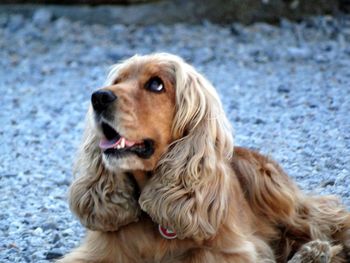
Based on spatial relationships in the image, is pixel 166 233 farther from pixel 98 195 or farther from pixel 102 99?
pixel 102 99

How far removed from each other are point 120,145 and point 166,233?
1.49 feet

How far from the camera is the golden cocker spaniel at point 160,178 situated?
4.05 m

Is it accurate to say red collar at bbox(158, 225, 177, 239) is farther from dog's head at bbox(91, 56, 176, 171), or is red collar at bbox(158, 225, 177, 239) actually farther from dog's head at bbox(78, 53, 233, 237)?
dog's head at bbox(91, 56, 176, 171)

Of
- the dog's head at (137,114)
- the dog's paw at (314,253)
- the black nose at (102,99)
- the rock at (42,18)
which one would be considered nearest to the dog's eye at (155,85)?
the dog's head at (137,114)

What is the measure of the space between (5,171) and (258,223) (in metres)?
2.40

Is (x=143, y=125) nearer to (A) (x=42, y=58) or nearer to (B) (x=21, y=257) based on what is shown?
(B) (x=21, y=257)

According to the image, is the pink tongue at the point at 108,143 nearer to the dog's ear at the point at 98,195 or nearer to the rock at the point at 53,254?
the dog's ear at the point at 98,195

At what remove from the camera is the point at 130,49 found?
10219 millimetres

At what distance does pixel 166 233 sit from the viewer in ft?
13.7

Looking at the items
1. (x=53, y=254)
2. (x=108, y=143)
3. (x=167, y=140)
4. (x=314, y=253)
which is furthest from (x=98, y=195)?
(x=314, y=253)

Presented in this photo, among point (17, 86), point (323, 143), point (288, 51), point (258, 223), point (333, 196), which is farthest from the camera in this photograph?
point (288, 51)

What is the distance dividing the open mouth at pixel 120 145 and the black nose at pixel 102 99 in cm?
9

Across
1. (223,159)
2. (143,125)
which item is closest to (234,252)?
(223,159)

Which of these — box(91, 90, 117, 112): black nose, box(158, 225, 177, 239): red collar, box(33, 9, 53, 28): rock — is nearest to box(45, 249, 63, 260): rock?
box(158, 225, 177, 239): red collar
